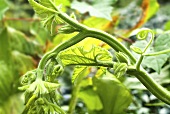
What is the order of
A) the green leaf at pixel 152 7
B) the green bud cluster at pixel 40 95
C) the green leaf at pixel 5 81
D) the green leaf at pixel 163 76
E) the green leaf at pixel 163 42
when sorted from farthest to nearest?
the green leaf at pixel 152 7
the green leaf at pixel 5 81
the green leaf at pixel 163 76
the green leaf at pixel 163 42
the green bud cluster at pixel 40 95

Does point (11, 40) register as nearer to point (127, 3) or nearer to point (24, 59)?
point (24, 59)

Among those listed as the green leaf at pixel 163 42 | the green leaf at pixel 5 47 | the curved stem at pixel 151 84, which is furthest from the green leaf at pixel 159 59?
the green leaf at pixel 5 47

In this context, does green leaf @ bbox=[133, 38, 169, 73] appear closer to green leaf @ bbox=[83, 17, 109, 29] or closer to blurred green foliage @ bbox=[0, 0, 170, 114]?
blurred green foliage @ bbox=[0, 0, 170, 114]

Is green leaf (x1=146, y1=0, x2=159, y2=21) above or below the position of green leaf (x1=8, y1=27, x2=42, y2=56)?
above

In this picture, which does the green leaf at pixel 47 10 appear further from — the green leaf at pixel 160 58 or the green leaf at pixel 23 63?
the green leaf at pixel 23 63

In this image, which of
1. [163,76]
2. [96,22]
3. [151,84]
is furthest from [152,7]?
[151,84]

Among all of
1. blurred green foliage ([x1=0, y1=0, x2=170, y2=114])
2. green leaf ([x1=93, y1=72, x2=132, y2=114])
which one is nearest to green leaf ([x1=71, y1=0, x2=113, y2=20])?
blurred green foliage ([x1=0, y1=0, x2=170, y2=114])
